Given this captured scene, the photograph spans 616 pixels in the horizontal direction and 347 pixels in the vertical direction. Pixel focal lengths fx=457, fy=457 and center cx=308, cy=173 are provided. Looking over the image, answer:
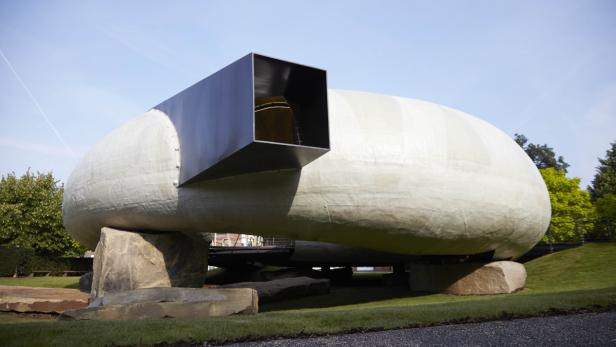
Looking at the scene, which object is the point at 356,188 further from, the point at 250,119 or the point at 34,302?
the point at 34,302

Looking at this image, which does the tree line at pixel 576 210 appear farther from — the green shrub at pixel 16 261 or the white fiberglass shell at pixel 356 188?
the green shrub at pixel 16 261

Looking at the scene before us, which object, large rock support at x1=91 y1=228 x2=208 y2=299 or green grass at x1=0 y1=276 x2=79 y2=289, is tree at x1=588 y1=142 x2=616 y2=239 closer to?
large rock support at x1=91 y1=228 x2=208 y2=299

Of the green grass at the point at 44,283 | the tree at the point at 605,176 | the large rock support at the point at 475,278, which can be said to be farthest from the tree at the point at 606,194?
the green grass at the point at 44,283

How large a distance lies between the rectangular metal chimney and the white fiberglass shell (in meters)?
0.55

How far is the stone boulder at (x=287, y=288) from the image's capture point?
54.5ft

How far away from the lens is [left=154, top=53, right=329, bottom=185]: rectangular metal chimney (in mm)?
9781

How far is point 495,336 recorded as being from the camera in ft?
21.8

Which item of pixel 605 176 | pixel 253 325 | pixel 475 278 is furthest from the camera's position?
pixel 605 176

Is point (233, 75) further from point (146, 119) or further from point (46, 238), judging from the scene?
point (46, 238)

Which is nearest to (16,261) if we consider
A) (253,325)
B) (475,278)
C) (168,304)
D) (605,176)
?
(168,304)

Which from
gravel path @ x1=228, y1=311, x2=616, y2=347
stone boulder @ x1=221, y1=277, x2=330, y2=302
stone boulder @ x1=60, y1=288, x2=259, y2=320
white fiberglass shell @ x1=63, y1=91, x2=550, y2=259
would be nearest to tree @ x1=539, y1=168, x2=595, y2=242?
stone boulder @ x1=221, y1=277, x2=330, y2=302

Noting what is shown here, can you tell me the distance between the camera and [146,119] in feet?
45.3

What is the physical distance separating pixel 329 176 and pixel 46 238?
33928 mm

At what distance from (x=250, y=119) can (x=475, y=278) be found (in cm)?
994
